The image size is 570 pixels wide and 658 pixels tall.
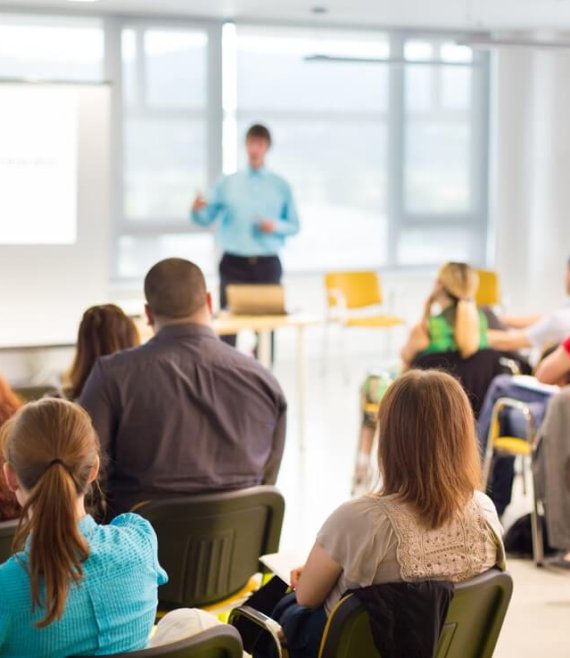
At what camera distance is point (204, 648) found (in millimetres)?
2111

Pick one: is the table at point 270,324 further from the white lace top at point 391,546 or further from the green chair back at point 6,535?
the white lace top at point 391,546

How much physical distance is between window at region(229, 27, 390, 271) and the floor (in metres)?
1.23

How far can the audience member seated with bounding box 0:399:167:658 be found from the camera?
82.0 inches

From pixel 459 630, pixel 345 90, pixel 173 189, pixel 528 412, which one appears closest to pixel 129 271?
pixel 173 189

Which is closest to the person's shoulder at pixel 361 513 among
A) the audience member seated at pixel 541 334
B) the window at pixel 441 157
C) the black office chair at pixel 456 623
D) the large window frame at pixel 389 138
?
the black office chair at pixel 456 623

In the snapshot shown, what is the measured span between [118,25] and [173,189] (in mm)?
1393

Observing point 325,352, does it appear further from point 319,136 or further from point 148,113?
point 148,113

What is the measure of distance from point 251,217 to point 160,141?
1.83 metres

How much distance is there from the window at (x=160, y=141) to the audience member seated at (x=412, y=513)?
291 inches

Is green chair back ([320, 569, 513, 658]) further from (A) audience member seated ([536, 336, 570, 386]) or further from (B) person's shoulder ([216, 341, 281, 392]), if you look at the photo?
(A) audience member seated ([536, 336, 570, 386])

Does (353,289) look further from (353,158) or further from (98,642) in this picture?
(98,642)

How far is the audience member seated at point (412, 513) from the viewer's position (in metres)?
2.52

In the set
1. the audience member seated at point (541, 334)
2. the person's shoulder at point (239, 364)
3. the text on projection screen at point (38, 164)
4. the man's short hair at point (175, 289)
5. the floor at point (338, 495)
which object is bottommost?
the floor at point (338, 495)

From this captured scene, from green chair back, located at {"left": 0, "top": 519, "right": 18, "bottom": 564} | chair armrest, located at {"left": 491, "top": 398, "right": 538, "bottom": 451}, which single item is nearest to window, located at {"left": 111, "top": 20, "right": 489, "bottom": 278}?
chair armrest, located at {"left": 491, "top": 398, "right": 538, "bottom": 451}
